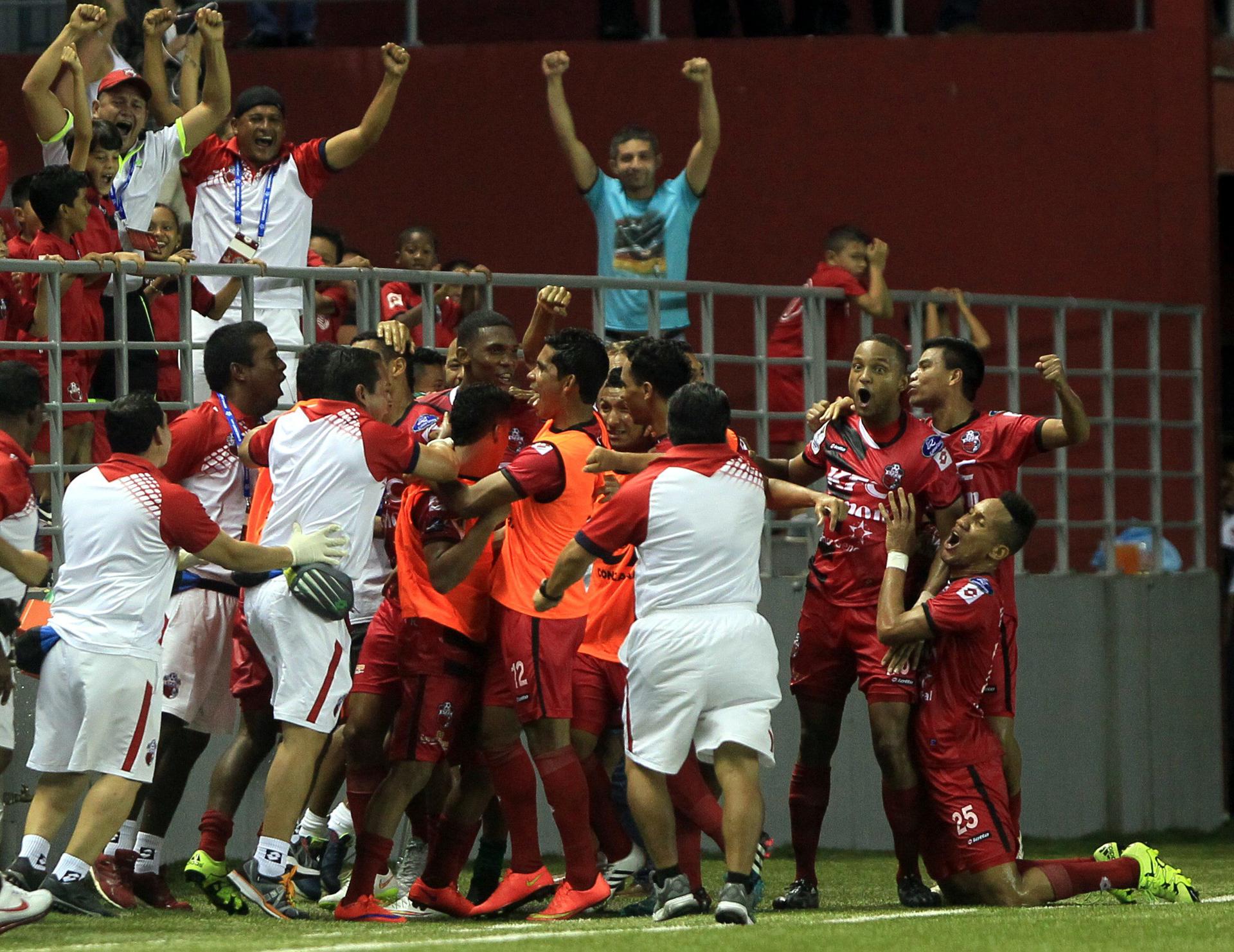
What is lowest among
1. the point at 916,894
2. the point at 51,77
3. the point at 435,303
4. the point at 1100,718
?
the point at 1100,718

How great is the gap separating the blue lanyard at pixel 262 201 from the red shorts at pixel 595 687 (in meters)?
3.34

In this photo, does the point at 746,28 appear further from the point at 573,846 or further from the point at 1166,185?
the point at 573,846

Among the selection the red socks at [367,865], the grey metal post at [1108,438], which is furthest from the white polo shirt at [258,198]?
the grey metal post at [1108,438]

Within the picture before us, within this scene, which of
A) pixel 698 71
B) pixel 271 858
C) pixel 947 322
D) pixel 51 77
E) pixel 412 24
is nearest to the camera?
pixel 271 858

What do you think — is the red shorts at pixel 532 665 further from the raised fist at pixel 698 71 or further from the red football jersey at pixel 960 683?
the raised fist at pixel 698 71

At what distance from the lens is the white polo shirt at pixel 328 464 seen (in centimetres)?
841

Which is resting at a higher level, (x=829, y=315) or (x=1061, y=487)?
(x=829, y=315)

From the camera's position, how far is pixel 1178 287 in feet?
45.7

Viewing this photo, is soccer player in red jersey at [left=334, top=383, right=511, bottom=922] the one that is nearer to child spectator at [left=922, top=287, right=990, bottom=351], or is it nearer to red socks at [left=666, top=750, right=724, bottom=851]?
red socks at [left=666, top=750, right=724, bottom=851]

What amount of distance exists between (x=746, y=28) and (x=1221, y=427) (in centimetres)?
456

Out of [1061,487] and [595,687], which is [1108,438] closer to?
[1061,487]

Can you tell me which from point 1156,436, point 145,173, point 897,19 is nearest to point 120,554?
point 145,173

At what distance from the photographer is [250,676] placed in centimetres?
873

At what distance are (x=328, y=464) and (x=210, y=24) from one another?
3.41 meters
